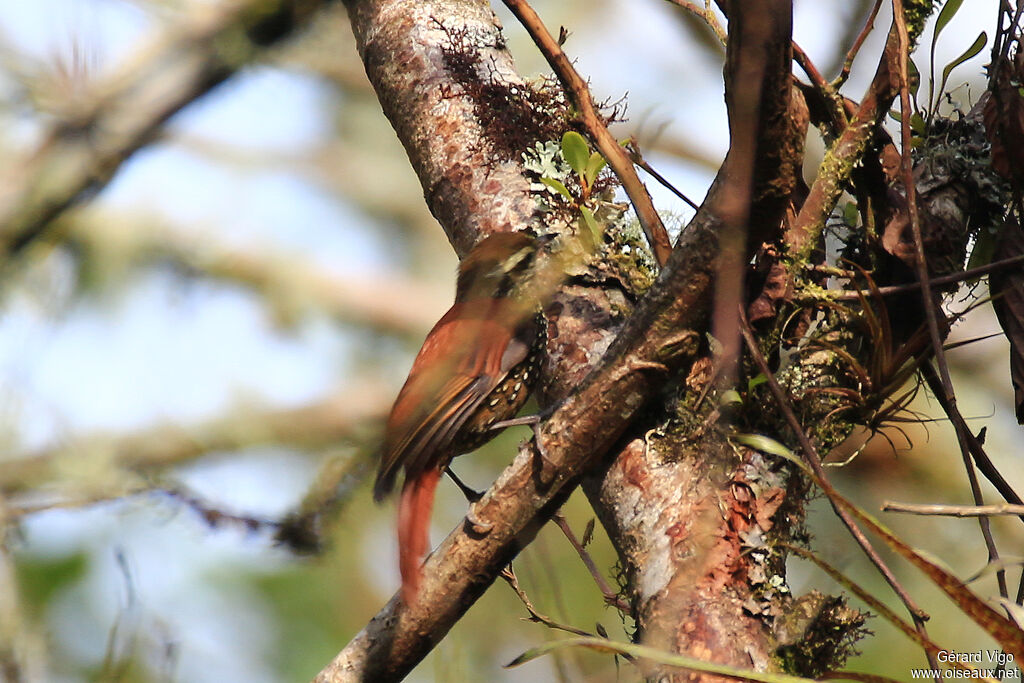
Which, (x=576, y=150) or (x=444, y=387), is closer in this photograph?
(x=576, y=150)

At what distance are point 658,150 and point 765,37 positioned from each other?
4.30 m

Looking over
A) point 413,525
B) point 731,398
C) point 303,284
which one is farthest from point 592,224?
point 303,284

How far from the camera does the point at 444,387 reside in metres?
2.67

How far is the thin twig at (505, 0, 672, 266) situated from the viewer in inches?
80.4

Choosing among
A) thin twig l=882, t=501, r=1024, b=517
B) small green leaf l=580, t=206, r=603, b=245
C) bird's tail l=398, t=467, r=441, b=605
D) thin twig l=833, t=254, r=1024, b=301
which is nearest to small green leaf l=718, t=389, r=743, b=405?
thin twig l=833, t=254, r=1024, b=301

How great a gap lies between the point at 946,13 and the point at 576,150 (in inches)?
33.7

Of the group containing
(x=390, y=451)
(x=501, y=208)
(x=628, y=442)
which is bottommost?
(x=628, y=442)

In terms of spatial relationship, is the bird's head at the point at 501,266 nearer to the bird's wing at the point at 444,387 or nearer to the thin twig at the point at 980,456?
the bird's wing at the point at 444,387

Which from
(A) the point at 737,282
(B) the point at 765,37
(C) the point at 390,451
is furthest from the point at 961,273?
(C) the point at 390,451

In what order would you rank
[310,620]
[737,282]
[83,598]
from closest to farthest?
[737,282], [83,598], [310,620]

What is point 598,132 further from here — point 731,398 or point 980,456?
point 980,456

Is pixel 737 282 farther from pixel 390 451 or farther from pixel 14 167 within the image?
pixel 14 167

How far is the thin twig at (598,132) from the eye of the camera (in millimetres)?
2043

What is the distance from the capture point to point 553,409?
6.44 feet
